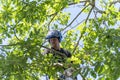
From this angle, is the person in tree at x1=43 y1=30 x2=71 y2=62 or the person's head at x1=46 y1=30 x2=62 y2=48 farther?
the person's head at x1=46 y1=30 x2=62 y2=48

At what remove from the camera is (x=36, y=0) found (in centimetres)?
793

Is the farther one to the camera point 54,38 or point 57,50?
point 54,38

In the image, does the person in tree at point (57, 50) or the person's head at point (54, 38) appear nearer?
the person in tree at point (57, 50)

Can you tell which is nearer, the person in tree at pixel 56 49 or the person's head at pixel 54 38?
the person in tree at pixel 56 49

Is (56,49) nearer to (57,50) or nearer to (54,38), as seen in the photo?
(57,50)

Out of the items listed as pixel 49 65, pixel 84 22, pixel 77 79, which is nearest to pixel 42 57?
pixel 49 65

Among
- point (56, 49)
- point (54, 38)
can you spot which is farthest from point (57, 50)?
point (54, 38)

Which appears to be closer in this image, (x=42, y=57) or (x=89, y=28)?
(x=42, y=57)

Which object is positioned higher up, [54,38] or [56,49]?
[54,38]

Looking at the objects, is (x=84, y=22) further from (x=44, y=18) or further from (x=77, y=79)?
(x=77, y=79)

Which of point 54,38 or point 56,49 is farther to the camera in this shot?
point 54,38

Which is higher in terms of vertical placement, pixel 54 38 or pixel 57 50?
pixel 54 38

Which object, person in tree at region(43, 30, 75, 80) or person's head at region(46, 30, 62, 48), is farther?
person's head at region(46, 30, 62, 48)

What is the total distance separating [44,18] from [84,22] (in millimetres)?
938
